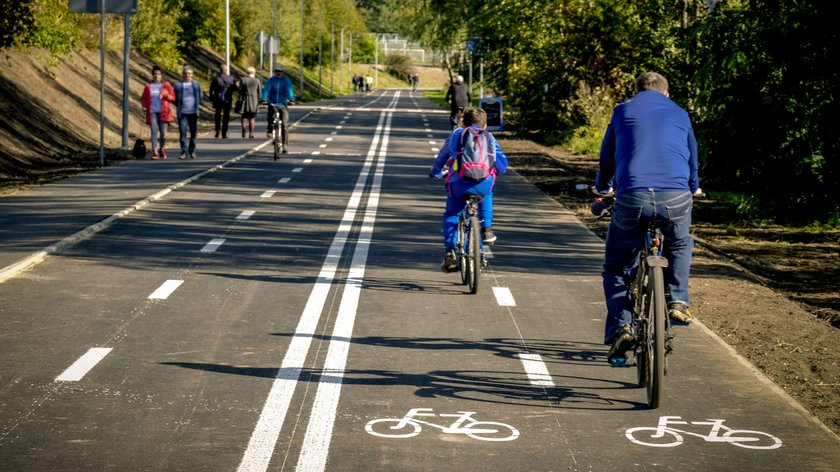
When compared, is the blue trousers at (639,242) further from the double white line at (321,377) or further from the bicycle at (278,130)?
the bicycle at (278,130)

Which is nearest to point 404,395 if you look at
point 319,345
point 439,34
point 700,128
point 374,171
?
point 319,345

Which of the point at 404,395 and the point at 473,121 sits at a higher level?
the point at 473,121

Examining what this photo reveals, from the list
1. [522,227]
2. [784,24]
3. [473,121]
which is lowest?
[522,227]

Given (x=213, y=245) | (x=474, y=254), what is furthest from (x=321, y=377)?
(x=213, y=245)

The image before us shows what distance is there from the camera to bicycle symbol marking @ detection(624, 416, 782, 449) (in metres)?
6.48

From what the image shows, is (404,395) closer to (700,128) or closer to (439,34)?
(700,128)

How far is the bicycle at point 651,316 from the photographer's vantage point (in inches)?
278

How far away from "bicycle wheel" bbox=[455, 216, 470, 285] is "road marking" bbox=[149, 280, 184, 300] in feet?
8.53

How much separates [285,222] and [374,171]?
8.99 metres

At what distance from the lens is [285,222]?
16.3 metres

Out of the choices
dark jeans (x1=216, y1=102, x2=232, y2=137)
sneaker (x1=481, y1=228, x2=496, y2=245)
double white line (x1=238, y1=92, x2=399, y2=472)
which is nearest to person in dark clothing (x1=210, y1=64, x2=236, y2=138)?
dark jeans (x1=216, y1=102, x2=232, y2=137)

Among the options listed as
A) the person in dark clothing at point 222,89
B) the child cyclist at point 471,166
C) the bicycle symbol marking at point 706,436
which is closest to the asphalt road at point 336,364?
the bicycle symbol marking at point 706,436

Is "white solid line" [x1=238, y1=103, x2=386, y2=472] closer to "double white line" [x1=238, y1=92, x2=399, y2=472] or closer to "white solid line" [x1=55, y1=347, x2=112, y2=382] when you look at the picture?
"double white line" [x1=238, y1=92, x2=399, y2=472]

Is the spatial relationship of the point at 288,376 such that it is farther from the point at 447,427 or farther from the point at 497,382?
the point at 447,427
